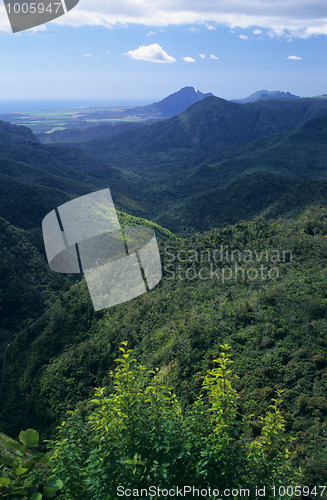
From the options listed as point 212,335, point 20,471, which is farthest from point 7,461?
point 212,335

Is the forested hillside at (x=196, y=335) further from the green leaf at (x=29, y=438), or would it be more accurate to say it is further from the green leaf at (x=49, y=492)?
the green leaf at (x=49, y=492)

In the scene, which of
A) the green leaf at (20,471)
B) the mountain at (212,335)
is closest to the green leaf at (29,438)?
the green leaf at (20,471)

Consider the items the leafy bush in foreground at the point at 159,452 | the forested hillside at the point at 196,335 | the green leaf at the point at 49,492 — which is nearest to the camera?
the green leaf at the point at 49,492

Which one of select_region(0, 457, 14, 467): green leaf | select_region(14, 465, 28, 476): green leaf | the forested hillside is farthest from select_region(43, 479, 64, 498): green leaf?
the forested hillside

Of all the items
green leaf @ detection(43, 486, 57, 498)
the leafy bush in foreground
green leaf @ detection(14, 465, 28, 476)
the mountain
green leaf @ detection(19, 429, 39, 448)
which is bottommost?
the mountain

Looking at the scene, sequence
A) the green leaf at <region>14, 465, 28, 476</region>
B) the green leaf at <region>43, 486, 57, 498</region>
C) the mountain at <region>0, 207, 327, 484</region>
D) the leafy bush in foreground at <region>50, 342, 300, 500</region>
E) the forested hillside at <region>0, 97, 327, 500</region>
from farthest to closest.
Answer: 1. the mountain at <region>0, 207, 327, 484</region>
2. the forested hillside at <region>0, 97, 327, 500</region>
3. the leafy bush in foreground at <region>50, 342, 300, 500</region>
4. the green leaf at <region>43, 486, 57, 498</region>
5. the green leaf at <region>14, 465, 28, 476</region>

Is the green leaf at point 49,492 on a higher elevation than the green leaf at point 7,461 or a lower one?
lower

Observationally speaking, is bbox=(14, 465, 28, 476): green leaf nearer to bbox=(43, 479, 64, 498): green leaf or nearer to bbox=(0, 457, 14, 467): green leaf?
bbox=(0, 457, 14, 467): green leaf

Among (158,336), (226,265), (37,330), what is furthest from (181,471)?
(37,330)

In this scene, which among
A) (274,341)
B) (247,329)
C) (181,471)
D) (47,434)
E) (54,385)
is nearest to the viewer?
(181,471)

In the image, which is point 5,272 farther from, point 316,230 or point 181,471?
point 181,471

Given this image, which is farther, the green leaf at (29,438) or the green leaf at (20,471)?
the green leaf at (29,438)
